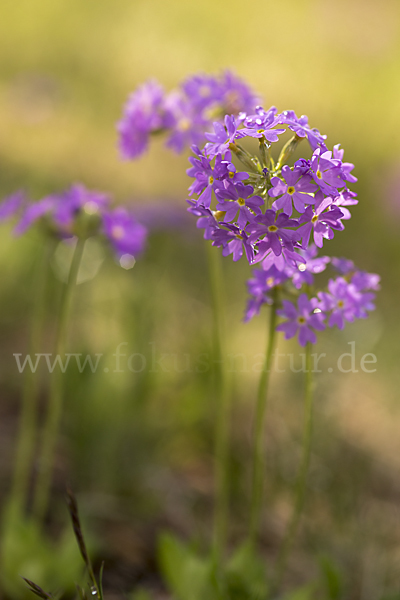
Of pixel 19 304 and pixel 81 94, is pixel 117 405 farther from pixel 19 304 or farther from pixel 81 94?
pixel 81 94

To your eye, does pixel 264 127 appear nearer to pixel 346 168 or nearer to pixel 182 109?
pixel 346 168

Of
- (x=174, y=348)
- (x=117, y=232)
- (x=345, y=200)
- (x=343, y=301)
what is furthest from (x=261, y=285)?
(x=174, y=348)

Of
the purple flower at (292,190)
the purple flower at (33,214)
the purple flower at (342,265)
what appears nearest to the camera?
the purple flower at (292,190)

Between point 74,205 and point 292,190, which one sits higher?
point 74,205

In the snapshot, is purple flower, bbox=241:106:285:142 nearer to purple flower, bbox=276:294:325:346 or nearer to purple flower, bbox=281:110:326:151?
purple flower, bbox=281:110:326:151

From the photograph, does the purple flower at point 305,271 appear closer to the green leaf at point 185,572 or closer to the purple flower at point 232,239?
the purple flower at point 232,239

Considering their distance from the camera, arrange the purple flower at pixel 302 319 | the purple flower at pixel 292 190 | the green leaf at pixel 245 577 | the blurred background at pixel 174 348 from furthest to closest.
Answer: the blurred background at pixel 174 348
the green leaf at pixel 245 577
the purple flower at pixel 302 319
the purple flower at pixel 292 190

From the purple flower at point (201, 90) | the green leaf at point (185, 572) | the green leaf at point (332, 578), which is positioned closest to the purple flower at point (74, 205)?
the purple flower at point (201, 90)
